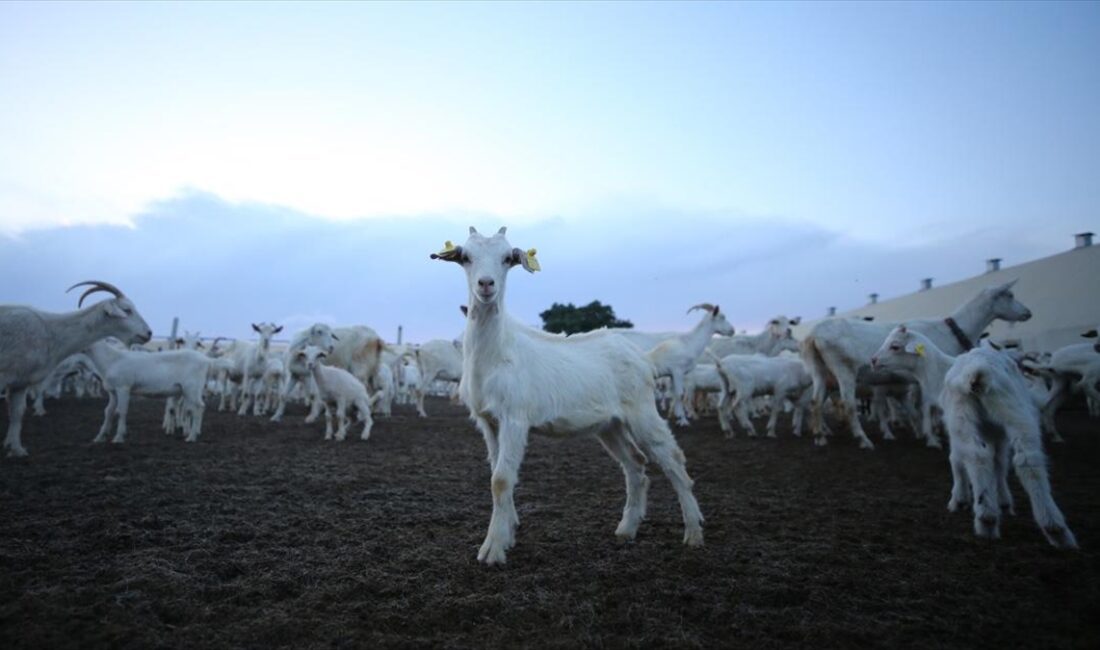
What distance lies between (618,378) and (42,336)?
8.88m

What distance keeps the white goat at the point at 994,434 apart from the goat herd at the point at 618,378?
0.01 meters

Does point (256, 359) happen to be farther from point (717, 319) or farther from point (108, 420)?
point (717, 319)

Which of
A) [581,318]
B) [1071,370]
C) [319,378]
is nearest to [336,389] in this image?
[319,378]

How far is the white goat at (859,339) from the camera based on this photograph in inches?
405

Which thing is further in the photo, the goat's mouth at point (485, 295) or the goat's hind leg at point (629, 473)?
the goat's hind leg at point (629, 473)

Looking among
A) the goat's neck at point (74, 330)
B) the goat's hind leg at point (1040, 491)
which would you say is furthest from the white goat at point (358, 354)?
the goat's hind leg at point (1040, 491)

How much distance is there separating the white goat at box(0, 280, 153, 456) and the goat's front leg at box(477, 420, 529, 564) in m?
8.07

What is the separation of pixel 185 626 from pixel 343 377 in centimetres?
891

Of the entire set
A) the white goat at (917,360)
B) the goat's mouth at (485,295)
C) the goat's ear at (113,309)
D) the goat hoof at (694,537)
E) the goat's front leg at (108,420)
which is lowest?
the goat hoof at (694,537)

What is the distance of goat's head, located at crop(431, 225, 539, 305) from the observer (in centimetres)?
420

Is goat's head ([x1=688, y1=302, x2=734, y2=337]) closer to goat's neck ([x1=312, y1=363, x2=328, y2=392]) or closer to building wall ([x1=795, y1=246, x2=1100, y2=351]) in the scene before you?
goat's neck ([x1=312, y1=363, x2=328, y2=392])

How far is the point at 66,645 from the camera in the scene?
266 cm

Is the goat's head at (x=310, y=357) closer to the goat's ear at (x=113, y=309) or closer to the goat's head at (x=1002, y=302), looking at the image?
the goat's ear at (x=113, y=309)

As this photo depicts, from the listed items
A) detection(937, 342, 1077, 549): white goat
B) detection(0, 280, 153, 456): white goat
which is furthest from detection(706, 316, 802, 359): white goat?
detection(0, 280, 153, 456): white goat
